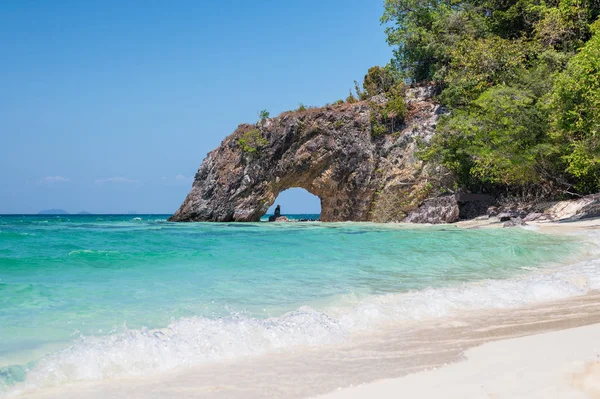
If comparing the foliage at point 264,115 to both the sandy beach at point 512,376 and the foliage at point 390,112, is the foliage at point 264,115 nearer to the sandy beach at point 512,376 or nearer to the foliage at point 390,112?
the foliage at point 390,112

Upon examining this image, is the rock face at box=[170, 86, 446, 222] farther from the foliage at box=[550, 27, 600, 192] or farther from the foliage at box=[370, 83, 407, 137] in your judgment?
the foliage at box=[550, 27, 600, 192]

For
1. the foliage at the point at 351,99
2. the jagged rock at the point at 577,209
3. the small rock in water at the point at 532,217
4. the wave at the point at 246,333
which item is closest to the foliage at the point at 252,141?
the foliage at the point at 351,99

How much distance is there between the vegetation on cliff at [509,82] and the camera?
14781 mm

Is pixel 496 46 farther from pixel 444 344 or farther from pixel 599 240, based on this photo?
pixel 444 344

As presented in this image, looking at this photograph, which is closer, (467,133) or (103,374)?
(103,374)

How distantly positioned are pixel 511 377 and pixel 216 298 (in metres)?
3.45

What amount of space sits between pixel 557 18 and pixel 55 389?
23622 mm

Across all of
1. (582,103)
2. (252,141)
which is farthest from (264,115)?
(582,103)

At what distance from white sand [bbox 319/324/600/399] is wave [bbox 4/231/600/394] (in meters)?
1.17

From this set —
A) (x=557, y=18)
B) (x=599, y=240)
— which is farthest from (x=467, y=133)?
(x=599, y=240)

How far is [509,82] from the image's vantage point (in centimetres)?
2098

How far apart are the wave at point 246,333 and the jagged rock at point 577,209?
1331 centimetres

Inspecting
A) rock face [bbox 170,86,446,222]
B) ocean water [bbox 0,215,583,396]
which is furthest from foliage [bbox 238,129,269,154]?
ocean water [bbox 0,215,583,396]

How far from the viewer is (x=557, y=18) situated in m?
20.1
